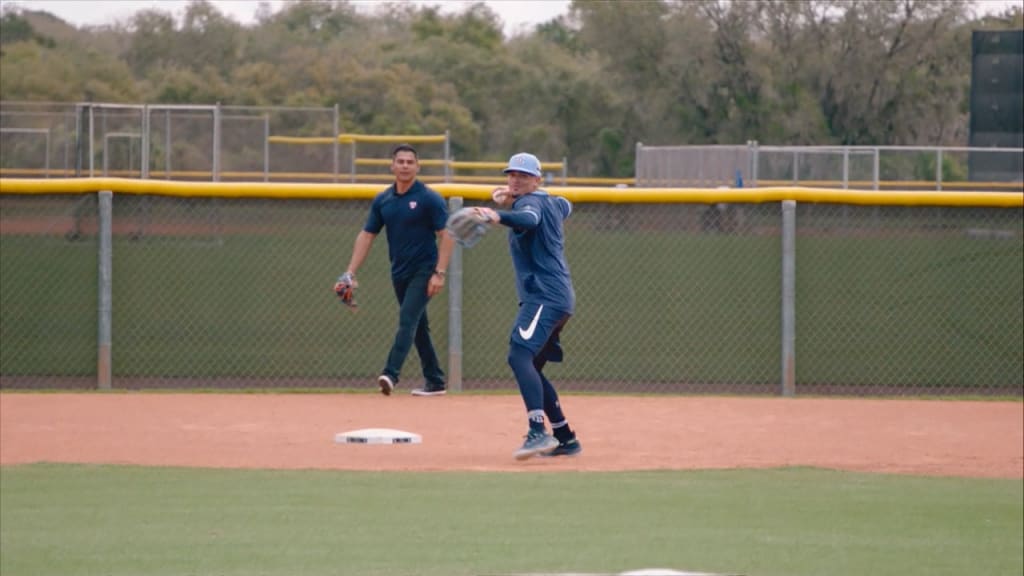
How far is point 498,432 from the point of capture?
34.3 feet

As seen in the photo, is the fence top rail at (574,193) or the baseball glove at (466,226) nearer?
the baseball glove at (466,226)

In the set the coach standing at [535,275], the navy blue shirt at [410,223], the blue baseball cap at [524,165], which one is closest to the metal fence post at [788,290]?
the navy blue shirt at [410,223]

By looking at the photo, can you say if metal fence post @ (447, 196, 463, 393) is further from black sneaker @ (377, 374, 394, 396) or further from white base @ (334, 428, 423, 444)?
white base @ (334, 428, 423, 444)

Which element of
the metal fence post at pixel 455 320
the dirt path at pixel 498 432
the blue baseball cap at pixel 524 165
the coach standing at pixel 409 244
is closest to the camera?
the blue baseball cap at pixel 524 165

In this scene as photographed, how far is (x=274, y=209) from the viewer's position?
1307cm

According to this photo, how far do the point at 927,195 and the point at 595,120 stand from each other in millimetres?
33610

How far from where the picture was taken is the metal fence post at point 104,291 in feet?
39.8

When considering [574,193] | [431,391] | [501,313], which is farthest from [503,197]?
[501,313]

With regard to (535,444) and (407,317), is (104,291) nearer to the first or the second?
(407,317)

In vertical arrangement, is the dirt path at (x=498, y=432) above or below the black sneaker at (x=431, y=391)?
below

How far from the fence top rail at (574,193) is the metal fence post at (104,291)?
0.77 ft

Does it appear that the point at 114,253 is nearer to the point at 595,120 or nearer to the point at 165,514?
the point at 165,514

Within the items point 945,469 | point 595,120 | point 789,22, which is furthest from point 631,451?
point 595,120

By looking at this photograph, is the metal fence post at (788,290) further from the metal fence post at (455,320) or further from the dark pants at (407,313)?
the dark pants at (407,313)
